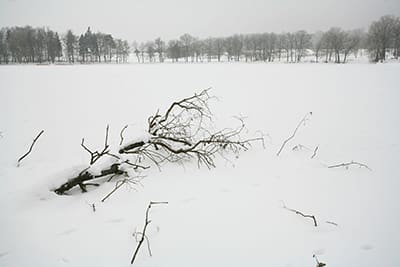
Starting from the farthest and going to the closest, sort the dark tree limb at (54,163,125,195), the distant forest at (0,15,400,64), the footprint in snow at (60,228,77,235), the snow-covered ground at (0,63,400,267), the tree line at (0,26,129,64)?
the distant forest at (0,15,400,64) < the tree line at (0,26,129,64) < the dark tree limb at (54,163,125,195) < the footprint in snow at (60,228,77,235) < the snow-covered ground at (0,63,400,267)

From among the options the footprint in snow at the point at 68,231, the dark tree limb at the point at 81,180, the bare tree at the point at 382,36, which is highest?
the bare tree at the point at 382,36

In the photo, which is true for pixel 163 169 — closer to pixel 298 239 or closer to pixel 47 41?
pixel 298 239

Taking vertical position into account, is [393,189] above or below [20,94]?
below

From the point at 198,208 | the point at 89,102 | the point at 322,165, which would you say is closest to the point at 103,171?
the point at 198,208

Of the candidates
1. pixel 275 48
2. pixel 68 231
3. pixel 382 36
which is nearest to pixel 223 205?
pixel 68 231

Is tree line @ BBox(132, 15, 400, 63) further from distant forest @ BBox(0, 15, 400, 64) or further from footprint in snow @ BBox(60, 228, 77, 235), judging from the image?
footprint in snow @ BBox(60, 228, 77, 235)

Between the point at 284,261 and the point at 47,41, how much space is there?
59199 millimetres

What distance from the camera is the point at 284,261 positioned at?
236 centimetres

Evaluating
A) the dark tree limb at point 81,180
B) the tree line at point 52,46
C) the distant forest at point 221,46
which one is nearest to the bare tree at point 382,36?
the distant forest at point 221,46

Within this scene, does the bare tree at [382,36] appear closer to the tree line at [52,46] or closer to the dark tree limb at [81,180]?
the dark tree limb at [81,180]

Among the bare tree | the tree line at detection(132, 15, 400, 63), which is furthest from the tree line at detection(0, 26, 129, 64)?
the bare tree

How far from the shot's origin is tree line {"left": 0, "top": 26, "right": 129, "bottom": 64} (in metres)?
29.4

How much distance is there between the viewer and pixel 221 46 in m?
82.3

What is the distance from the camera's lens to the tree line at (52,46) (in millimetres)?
29444
